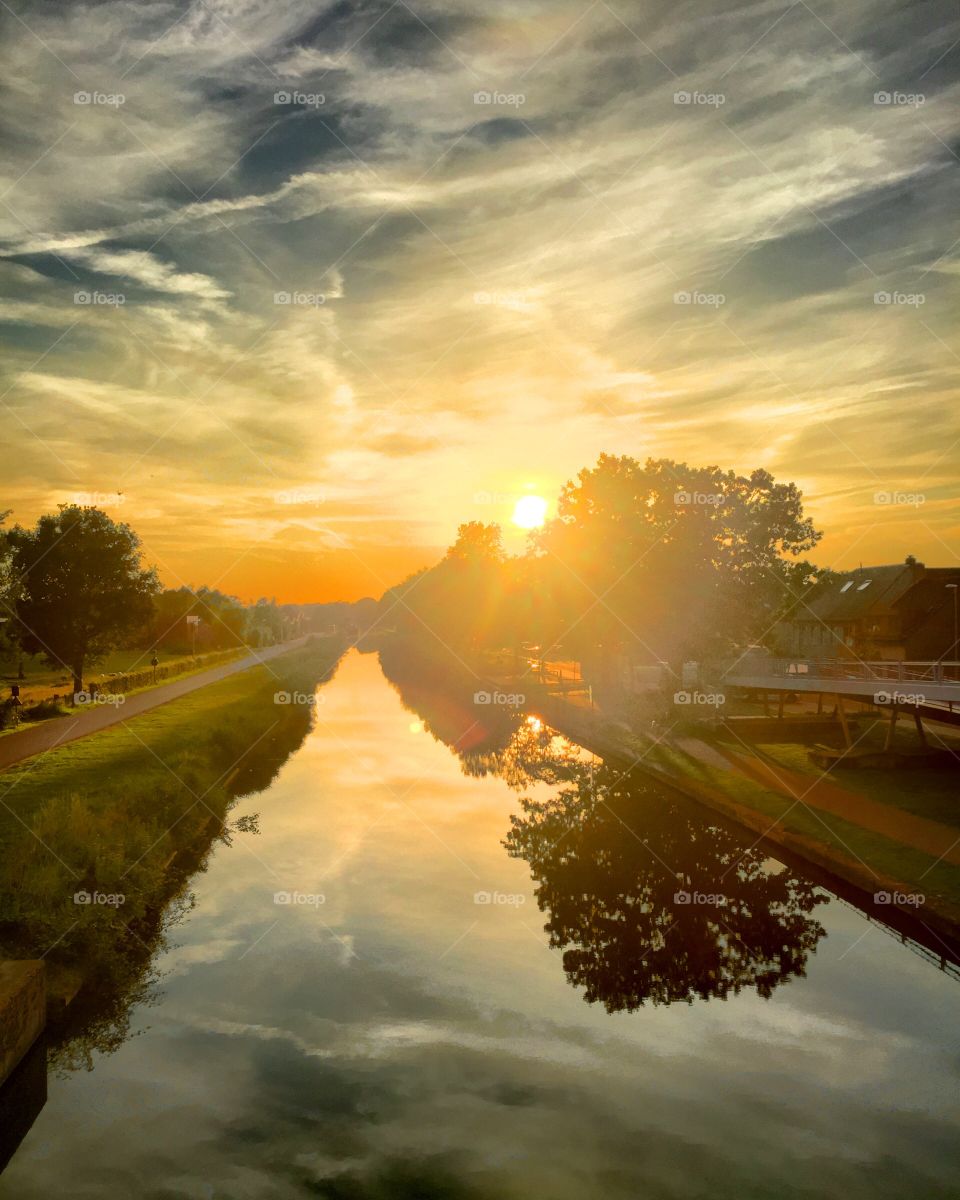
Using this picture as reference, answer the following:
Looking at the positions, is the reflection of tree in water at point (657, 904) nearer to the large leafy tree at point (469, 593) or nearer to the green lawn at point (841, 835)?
the green lawn at point (841, 835)

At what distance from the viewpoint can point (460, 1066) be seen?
15031mm

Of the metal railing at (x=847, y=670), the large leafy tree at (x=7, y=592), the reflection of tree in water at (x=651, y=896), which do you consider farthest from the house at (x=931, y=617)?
the large leafy tree at (x=7, y=592)

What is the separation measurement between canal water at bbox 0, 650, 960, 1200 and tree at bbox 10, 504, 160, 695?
36185 millimetres

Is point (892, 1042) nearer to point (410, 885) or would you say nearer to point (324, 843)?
point (410, 885)

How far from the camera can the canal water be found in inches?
477

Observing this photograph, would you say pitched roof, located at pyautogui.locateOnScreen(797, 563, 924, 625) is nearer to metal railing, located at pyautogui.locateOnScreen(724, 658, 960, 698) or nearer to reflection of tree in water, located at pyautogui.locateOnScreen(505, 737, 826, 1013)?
metal railing, located at pyautogui.locateOnScreen(724, 658, 960, 698)

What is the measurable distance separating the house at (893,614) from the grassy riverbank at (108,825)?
45.0m

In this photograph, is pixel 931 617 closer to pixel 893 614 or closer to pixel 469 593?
pixel 893 614

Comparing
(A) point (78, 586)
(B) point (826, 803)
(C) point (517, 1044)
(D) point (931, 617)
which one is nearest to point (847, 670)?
(B) point (826, 803)

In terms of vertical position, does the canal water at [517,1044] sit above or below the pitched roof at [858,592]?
below

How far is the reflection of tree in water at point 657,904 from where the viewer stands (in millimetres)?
18875

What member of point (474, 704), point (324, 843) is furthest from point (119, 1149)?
point (474, 704)

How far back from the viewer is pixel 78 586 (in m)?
58.9

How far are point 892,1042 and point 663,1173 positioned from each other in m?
5.99
